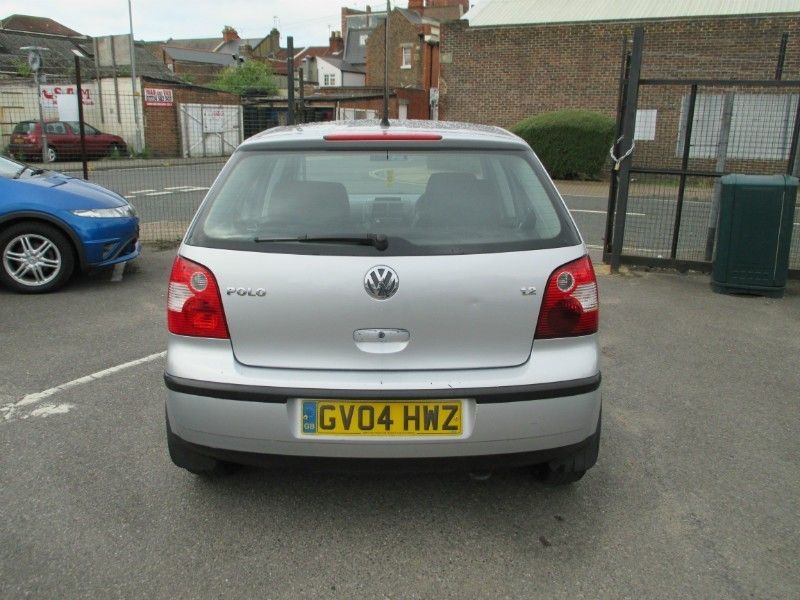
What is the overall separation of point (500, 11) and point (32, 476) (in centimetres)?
2552

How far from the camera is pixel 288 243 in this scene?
8.77 feet

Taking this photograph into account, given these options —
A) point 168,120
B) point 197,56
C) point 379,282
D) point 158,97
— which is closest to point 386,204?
point 379,282

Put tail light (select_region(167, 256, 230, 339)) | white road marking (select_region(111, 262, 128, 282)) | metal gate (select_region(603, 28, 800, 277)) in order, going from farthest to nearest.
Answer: white road marking (select_region(111, 262, 128, 282)) < metal gate (select_region(603, 28, 800, 277)) < tail light (select_region(167, 256, 230, 339))

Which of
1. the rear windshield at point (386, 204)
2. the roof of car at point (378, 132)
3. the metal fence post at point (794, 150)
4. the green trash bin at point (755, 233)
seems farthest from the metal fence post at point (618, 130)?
the rear windshield at point (386, 204)

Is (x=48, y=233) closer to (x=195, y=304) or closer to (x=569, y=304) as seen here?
(x=195, y=304)

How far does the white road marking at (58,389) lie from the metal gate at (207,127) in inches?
985

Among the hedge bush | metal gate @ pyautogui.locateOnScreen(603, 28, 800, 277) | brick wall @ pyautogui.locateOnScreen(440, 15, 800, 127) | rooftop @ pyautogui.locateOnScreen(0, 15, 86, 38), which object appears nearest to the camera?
metal gate @ pyautogui.locateOnScreen(603, 28, 800, 277)

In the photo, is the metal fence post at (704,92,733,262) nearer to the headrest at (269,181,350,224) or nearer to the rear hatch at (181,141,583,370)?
the rear hatch at (181,141,583,370)

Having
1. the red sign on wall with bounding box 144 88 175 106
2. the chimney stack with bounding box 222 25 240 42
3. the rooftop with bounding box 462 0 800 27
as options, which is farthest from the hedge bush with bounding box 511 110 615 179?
the chimney stack with bounding box 222 25 240 42

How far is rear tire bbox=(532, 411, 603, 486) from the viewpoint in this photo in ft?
9.45

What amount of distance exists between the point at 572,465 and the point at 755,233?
4847mm

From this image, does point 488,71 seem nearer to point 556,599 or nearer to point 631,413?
point 631,413

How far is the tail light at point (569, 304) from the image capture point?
2684 mm

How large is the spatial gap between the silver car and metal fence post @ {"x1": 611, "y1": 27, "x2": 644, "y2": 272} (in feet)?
16.9
